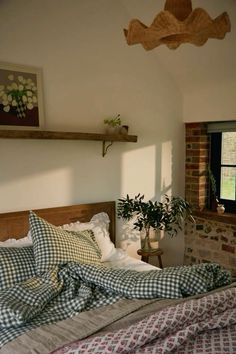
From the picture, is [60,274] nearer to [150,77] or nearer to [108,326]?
[108,326]

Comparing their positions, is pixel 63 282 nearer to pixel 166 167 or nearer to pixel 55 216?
pixel 55 216

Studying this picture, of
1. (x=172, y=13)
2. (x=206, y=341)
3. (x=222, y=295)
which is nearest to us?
(x=206, y=341)

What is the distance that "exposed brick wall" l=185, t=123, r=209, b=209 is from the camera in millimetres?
3615

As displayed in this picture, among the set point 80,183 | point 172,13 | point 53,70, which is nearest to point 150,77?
point 53,70

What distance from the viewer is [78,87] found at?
2.92 metres

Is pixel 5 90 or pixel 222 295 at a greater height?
pixel 5 90

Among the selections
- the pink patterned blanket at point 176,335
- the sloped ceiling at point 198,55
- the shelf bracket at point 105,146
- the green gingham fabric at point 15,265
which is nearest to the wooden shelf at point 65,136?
the shelf bracket at point 105,146

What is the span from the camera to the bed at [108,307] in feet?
4.43

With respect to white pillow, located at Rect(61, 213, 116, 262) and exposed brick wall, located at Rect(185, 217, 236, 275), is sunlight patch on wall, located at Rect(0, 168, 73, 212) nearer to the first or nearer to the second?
white pillow, located at Rect(61, 213, 116, 262)

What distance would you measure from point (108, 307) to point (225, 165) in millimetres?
2283

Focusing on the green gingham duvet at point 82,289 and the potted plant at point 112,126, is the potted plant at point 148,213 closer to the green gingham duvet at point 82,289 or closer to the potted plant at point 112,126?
the potted plant at point 112,126

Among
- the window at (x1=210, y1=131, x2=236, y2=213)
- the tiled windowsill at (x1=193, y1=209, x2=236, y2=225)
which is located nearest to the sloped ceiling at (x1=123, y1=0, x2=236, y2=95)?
the window at (x1=210, y1=131, x2=236, y2=213)

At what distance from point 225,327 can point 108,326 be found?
1.71 ft

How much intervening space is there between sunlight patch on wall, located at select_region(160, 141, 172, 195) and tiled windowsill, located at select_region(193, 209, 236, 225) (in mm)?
394
